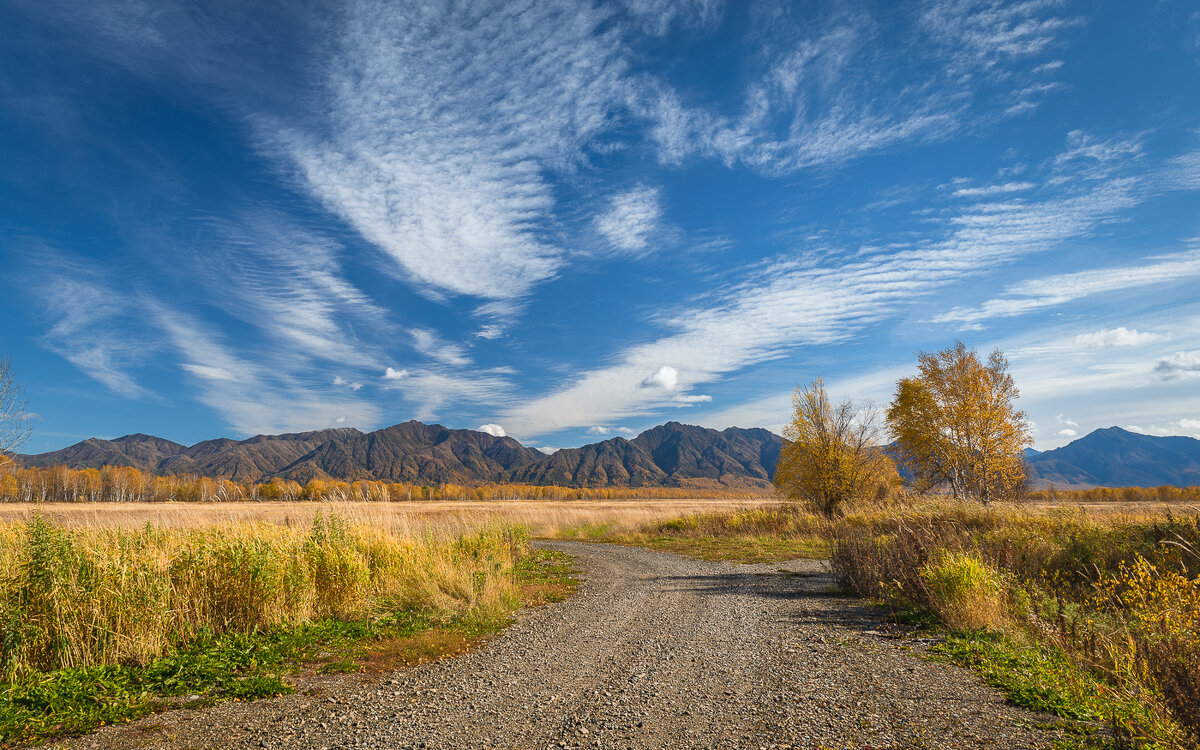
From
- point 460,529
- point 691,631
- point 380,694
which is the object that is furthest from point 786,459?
point 380,694

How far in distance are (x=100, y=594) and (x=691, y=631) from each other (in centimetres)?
828

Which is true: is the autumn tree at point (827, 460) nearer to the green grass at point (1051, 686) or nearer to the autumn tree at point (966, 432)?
the autumn tree at point (966, 432)

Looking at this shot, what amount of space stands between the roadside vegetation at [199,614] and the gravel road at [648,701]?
2.12ft

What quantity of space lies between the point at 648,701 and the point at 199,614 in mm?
6460

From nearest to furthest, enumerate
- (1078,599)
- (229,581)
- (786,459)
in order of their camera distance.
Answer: (229,581) → (1078,599) → (786,459)

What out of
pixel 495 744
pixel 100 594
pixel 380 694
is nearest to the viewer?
pixel 495 744

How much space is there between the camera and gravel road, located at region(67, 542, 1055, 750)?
184 inches

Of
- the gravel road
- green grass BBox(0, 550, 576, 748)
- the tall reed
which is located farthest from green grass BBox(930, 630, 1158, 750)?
the tall reed

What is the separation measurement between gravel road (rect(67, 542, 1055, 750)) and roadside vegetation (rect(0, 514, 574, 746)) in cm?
65

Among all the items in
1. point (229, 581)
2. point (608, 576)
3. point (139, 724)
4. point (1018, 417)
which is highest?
point (1018, 417)

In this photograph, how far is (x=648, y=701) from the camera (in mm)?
5527

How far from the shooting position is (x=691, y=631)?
8.44 metres

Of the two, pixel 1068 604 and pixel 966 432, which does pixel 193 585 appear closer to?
pixel 1068 604

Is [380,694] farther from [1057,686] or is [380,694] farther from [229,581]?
[1057,686]
